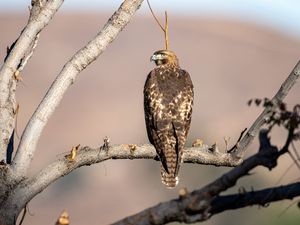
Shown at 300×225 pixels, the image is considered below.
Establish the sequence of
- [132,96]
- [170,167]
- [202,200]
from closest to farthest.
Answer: [202,200] < [170,167] < [132,96]

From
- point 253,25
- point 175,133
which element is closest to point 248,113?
point 253,25

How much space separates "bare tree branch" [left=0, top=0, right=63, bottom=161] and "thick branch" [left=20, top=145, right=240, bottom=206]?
1.62 feet

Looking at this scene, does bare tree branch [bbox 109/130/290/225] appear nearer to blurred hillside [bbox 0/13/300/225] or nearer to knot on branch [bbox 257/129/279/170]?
knot on branch [bbox 257/129/279/170]

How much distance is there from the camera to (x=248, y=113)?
107 m

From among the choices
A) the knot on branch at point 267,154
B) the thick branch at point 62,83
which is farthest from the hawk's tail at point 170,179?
the knot on branch at point 267,154

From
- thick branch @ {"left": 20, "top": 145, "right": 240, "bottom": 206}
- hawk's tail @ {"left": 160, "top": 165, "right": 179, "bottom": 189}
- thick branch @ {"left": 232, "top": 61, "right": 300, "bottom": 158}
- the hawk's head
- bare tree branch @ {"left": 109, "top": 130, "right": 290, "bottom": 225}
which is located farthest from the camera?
the hawk's head

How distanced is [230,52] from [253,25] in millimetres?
24604

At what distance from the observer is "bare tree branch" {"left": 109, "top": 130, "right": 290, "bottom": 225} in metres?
5.68

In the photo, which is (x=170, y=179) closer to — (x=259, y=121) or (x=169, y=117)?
(x=169, y=117)

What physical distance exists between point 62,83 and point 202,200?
2564mm

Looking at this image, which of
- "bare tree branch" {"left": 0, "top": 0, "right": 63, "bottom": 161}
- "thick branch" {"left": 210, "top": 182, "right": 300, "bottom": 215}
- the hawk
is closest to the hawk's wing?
the hawk

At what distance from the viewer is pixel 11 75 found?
8039mm

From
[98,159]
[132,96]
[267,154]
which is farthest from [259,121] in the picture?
[132,96]

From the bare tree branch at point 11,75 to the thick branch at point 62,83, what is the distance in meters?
0.26
